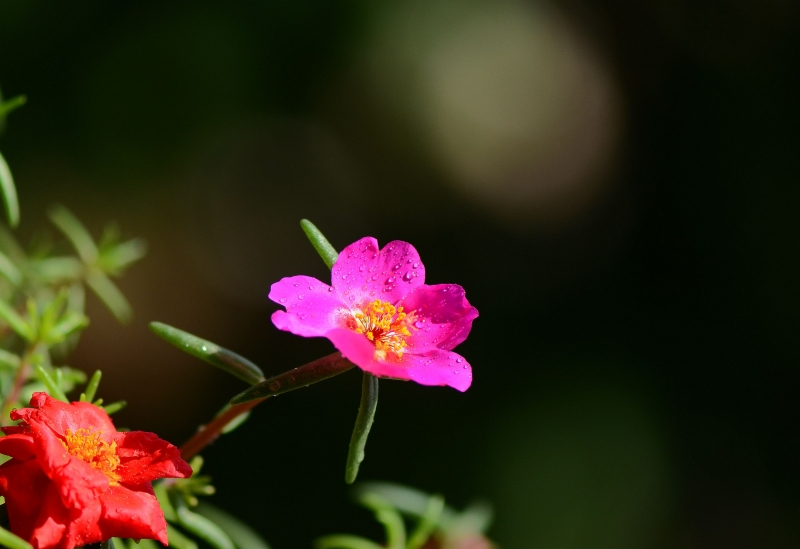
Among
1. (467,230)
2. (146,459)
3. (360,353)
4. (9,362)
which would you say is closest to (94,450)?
(146,459)

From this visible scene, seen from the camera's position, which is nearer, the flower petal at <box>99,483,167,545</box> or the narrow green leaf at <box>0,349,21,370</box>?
the flower petal at <box>99,483,167,545</box>

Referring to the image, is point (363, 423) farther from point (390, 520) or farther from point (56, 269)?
point (56, 269)

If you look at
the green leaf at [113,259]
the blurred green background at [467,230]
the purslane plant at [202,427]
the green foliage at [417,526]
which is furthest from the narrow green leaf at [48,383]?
the blurred green background at [467,230]

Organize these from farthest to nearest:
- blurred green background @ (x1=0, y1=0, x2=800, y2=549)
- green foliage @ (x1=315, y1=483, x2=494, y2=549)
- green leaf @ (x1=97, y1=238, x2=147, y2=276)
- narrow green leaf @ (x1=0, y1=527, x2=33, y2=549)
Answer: blurred green background @ (x1=0, y1=0, x2=800, y2=549), green leaf @ (x1=97, y1=238, x2=147, y2=276), green foliage @ (x1=315, y1=483, x2=494, y2=549), narrow green leaf @ (x1=0, y1=527, x2=33, y2=549)

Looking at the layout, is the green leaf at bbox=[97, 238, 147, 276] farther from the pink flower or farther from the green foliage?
the pink flower

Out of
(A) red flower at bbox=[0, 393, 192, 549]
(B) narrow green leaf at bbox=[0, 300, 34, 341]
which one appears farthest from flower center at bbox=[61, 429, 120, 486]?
(B) narrow green leaf at bbox=[0, 300, 34, 341]

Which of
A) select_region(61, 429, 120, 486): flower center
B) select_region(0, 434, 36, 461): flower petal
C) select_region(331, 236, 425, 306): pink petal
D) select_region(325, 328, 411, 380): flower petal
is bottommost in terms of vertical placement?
select_region(0, 434, 36, 461): flower petal

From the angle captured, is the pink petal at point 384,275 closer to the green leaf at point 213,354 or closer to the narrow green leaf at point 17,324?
the green leaf at point 213,354

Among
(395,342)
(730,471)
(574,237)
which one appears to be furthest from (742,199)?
(395,342)
